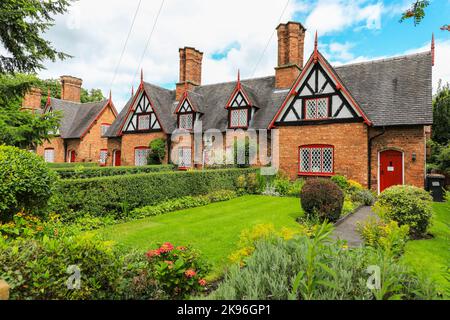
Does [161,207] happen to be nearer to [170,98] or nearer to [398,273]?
[398,273]

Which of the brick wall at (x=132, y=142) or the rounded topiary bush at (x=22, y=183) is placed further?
the brick wall at (x=132, y=142)

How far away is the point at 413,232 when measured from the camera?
8.37 metres

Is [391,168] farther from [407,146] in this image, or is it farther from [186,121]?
[186,121]

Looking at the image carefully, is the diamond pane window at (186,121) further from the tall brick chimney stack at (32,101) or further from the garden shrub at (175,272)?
the tall brick chimney stack at (32,101)

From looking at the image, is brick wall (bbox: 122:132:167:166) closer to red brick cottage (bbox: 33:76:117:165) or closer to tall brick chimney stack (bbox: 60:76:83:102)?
red brick cottage (bbox: 33:76:117:165)

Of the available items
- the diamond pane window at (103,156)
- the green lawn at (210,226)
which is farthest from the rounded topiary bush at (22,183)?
the diamond pane window at (103,156)

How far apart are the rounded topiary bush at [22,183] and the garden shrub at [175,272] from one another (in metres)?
3.60

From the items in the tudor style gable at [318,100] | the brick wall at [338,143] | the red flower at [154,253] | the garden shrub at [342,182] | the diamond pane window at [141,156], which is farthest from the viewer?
the diamond pane window at [141,156]

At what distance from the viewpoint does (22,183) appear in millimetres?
6020

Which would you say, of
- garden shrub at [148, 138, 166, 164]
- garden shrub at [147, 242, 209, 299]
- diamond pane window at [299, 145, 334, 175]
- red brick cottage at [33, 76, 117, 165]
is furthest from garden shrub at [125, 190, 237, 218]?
red brick cottage at [33, 76, 117, 165]

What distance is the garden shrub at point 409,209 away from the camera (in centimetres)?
801

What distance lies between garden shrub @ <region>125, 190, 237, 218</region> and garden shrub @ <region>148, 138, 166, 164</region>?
10.5 meters
